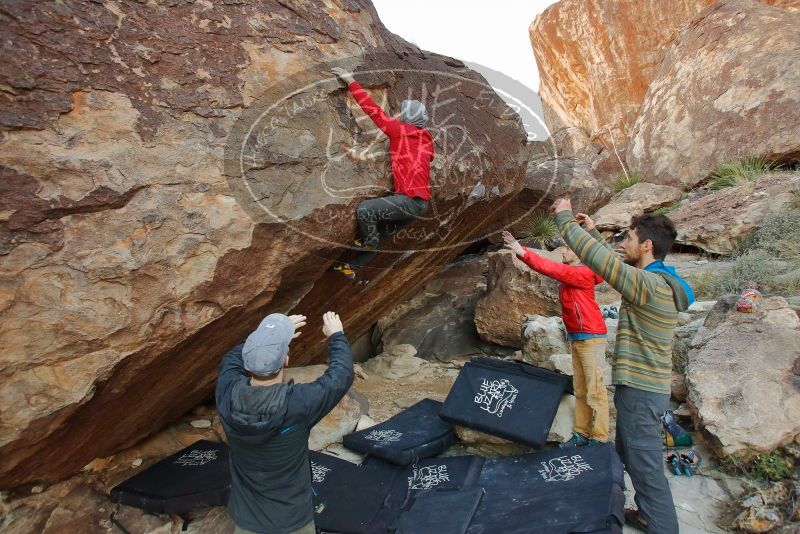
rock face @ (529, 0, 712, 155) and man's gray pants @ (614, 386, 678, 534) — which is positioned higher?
rock face @ (529, 0, 712, 155)

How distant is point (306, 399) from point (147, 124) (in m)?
1.56

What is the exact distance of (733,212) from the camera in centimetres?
657

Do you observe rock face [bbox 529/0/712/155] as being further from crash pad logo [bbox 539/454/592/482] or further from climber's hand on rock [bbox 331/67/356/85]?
crash pad logo [bbox 539/454/592/482]

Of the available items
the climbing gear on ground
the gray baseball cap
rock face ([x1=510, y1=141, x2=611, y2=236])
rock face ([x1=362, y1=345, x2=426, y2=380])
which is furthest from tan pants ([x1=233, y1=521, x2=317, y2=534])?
rock face ([x1=510, y1=141, x2=611, y2=236])

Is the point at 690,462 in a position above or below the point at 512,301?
above

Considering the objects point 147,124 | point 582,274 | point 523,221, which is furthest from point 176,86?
point 523,221

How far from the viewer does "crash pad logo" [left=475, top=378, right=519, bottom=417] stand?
3.26 meters

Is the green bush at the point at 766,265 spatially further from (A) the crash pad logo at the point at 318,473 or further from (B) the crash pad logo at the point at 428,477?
(A) the crash pad logo at the point at 318,473

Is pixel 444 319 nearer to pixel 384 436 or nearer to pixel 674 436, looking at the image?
pixel 384 436

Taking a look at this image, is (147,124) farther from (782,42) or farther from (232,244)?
(782,42)

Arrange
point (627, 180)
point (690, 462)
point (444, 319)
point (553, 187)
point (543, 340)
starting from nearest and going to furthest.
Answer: point (690, 462)
point (543, 340)
point (444, 319)
point (553, 187)
point (627, 180)

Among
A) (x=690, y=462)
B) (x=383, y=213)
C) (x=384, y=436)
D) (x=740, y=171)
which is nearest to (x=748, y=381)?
(x=690, y=462)

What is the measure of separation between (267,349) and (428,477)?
63.9 inches

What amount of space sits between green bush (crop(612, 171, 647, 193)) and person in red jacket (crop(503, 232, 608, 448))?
769 cm
